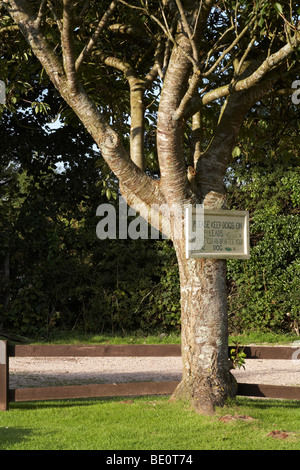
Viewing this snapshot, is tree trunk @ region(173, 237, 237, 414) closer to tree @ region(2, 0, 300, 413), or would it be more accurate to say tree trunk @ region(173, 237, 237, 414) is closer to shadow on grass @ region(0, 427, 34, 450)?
tree @ region(2, 0, 300, 413)

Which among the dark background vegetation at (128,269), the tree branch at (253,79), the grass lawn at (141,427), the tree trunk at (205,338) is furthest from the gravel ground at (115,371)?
the tree branch at (253,79)

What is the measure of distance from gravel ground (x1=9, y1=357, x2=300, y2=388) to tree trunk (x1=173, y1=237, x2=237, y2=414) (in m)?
2.88

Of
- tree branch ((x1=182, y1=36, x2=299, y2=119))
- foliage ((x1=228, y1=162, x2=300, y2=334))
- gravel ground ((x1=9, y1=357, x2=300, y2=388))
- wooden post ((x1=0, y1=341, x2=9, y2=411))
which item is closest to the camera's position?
tree branch ((x1=182, y1=36, x2=299, y2=119))

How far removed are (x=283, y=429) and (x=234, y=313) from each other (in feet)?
25.4

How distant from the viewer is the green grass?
5273mm

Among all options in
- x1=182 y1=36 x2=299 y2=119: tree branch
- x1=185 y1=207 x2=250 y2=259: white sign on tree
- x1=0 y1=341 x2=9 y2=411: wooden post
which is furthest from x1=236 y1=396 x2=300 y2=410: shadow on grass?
x1=182 y1=36 x2=299 y2=119: tree branch

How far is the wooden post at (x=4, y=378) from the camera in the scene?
21.4 feet

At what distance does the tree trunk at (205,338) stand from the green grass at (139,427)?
170 millimetres

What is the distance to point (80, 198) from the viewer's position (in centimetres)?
1529

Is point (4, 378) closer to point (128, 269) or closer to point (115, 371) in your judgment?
point (115, 371)

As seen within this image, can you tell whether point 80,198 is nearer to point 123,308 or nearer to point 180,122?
point 123,308

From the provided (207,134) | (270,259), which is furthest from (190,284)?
(270,259)

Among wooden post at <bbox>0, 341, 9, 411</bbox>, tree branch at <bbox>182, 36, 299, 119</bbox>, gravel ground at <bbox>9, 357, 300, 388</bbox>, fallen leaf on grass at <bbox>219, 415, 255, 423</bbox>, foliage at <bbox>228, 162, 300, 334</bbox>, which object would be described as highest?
tree branch at <bbox>182, 36, 299, 119</bbox>

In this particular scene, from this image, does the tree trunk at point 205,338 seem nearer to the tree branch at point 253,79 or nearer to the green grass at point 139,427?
the green grass at point 139,427
